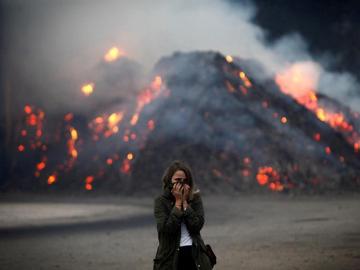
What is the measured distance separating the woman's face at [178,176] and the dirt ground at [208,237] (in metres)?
7.03

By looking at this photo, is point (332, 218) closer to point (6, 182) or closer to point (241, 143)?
point (241, 143)

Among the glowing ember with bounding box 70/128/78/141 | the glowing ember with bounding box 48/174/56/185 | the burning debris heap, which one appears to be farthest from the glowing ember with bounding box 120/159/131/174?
the glowing ember with bounding box 70/128/78/141

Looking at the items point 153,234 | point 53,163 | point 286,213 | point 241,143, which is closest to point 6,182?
point 53,163

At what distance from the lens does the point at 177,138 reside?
46688 mm

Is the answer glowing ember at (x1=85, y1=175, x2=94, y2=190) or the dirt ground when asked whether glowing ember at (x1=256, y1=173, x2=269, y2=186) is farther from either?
Answer: glowing ember at (x1=85, y1=175, x2=94, y2=190)

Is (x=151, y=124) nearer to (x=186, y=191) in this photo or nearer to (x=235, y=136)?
(x=235, y=136)

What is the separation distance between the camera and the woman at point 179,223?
5508 millimetres

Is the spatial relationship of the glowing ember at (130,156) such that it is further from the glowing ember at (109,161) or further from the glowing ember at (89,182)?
the glowing ember at (89,182)

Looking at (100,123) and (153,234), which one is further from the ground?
(100,123)

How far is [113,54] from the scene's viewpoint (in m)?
56.5

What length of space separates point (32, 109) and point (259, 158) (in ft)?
78.1

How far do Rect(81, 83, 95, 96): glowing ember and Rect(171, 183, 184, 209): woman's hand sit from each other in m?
50.9

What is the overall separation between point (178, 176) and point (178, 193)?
0.17m

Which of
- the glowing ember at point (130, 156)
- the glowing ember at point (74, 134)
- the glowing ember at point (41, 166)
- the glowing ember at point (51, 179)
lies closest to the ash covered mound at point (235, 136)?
the glowing ember at point (130, 156)
